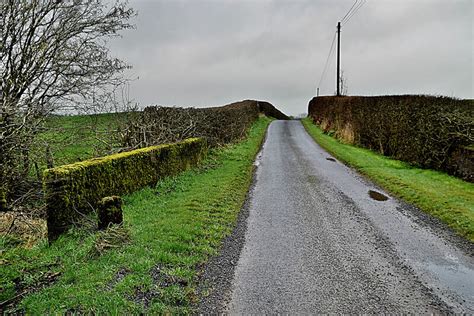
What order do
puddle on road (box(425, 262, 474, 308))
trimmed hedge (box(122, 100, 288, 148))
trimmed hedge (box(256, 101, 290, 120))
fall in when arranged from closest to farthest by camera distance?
1. puddle on road (box(425, 262, 474, 308))
2. trimmed hedge (box(122, 100, 288, 148))
3. trimmed hedge (box(256, 101, 290, 120))

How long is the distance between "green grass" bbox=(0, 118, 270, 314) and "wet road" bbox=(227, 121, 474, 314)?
670 mm

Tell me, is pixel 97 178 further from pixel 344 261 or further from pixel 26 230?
pixel 344 261

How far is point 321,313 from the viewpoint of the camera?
156 inches

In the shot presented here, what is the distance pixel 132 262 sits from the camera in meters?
4.93

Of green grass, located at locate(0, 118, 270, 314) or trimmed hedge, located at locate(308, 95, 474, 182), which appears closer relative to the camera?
green grass, located at locate(0, 118, 270, 314)

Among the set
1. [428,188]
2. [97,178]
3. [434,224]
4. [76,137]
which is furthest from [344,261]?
[76,137]

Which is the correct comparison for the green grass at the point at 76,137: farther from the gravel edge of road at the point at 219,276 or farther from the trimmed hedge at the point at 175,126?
the gravel edge of road at the point at 219,276

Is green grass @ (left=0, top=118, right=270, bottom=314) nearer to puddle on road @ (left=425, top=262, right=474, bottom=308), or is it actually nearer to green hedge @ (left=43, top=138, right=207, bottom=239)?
green hedge @ (left=43, top=138, right=207, bottom=239)

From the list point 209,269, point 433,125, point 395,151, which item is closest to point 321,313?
point 209,269

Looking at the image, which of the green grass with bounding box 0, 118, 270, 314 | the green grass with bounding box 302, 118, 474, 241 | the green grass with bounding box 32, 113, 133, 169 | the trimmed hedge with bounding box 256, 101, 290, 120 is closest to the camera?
the green grass with bounding box 0, 118, 270, 314

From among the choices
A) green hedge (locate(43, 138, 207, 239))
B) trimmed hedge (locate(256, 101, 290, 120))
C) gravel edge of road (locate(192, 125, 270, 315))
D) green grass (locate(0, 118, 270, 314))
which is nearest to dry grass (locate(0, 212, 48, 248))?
green grass (locate(0, 118, 270, 314))

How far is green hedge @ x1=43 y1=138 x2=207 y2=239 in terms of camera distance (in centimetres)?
631

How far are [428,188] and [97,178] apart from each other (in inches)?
334

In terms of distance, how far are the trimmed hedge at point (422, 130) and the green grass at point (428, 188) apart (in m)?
0.52
